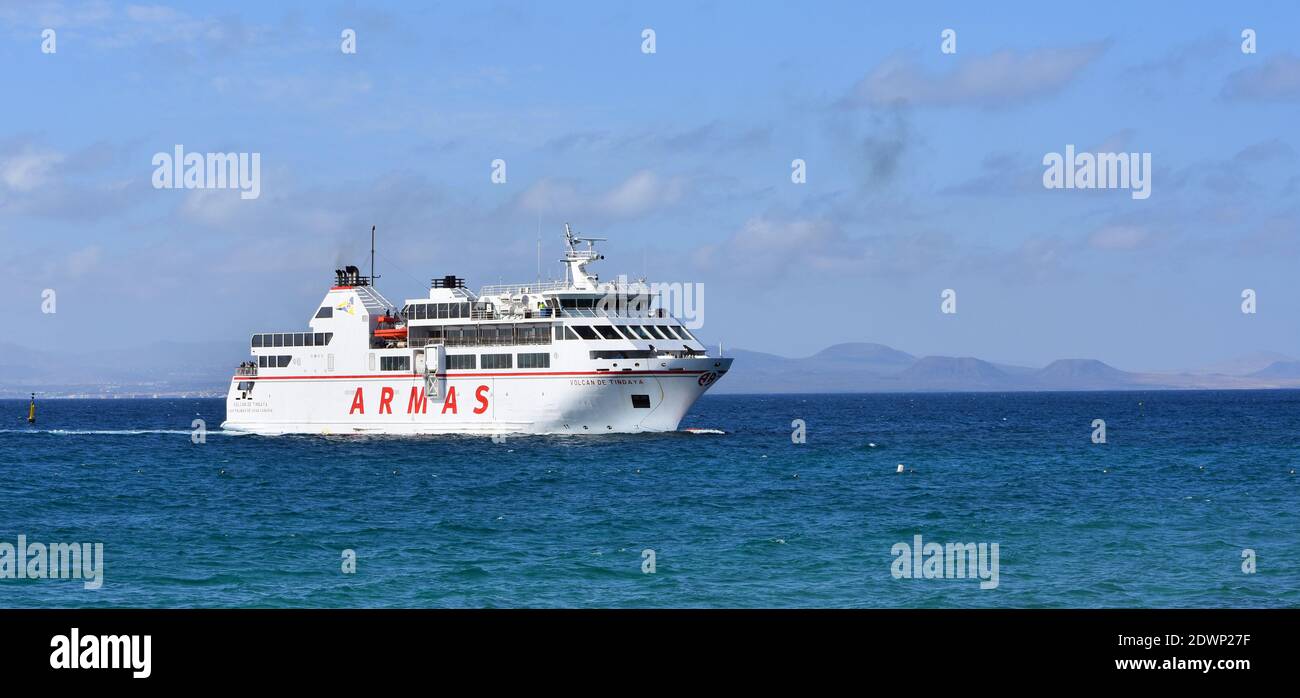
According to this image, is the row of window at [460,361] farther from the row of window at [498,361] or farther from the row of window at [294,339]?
the row of window at [294,339]

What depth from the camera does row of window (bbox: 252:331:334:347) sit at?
83375mm

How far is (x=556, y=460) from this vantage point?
6288cm

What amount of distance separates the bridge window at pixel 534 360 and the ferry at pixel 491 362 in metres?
0.08

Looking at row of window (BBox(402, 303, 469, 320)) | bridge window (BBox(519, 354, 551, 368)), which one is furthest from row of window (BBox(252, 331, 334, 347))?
bridge window (BBox(519, 354, 551, 368))

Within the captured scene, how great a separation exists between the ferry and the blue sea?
6.88 ft

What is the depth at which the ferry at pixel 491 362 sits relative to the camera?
72.9m

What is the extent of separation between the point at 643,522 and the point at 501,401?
35.8 meters

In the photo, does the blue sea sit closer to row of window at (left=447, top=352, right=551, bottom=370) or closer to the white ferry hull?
the white ferry hull

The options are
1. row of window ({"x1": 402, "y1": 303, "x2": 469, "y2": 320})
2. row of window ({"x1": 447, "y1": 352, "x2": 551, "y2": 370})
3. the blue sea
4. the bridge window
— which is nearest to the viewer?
the blue sea

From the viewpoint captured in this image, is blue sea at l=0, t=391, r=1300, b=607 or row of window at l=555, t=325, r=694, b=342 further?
row of window at l=555, t=325, r=694, b=342

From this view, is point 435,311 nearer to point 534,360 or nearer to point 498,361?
point 498,361

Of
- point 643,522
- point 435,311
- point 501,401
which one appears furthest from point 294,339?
point 643,522

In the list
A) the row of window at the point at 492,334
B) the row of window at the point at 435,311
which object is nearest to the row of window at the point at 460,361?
the row of window at the point at 492,334
